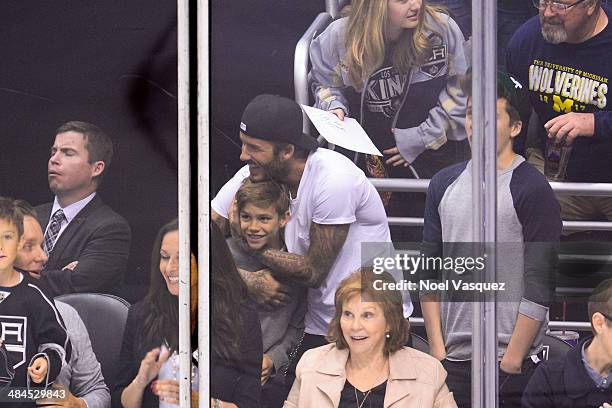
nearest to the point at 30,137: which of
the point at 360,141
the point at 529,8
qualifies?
the point at 360,141

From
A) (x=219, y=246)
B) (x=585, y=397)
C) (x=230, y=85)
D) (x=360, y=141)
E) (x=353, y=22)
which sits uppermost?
(x=353, y=22)

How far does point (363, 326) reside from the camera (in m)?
2.28

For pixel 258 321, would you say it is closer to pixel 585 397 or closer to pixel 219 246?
pixel 219 246

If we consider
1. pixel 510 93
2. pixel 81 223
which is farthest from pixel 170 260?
pixel 510 93

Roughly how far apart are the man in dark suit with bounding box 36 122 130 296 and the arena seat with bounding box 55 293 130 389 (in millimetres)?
28

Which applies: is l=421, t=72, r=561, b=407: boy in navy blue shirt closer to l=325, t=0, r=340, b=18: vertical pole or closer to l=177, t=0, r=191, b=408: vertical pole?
l=325, t=0, r=340, b=18: vertical pole

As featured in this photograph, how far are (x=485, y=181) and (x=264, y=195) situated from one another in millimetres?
683

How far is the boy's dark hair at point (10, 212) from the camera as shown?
2275mm

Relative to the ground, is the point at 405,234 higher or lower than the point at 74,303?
higher

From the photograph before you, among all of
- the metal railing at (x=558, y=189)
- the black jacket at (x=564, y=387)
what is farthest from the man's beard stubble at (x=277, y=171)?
the black jacket at (x=564, y=387)

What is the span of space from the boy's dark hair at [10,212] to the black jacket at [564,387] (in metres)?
1.67

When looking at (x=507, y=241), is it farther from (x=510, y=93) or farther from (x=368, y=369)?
(x=368, y=369)

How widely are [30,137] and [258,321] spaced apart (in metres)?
0.90

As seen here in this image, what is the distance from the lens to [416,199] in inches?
88.7
